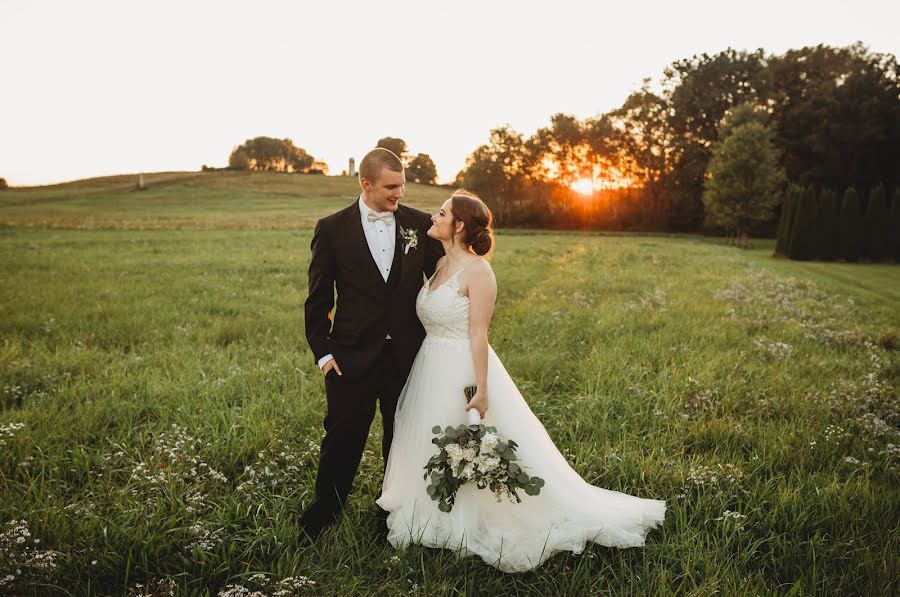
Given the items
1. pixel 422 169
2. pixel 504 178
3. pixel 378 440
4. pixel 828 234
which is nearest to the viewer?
pixel 378 440

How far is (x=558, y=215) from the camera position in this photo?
61.0 m

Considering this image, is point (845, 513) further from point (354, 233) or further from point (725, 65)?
point (725, 65)

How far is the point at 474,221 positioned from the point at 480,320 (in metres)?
0.75

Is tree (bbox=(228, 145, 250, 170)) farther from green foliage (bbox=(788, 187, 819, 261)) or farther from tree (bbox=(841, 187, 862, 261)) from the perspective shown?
tree (bbox=(841, 187, 862, 261))

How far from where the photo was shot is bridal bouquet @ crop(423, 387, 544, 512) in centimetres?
309

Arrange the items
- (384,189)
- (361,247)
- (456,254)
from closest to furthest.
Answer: (384,189) < (361,247) < (456,254)

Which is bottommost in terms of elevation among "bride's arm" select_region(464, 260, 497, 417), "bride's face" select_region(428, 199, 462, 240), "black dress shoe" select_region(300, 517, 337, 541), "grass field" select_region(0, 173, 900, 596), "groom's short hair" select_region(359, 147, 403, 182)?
"black dress shoe" select_region(300, 517, 337, 541)

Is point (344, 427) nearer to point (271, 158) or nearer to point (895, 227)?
point (895, 227)

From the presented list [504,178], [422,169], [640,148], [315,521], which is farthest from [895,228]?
[422,169]

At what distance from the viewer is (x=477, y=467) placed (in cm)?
311

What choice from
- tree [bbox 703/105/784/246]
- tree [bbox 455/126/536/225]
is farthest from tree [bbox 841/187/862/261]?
tree [bbox 455/126/536/225]

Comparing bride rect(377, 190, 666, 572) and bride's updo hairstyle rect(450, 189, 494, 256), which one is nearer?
bride rect(377, 190, 666, 572)

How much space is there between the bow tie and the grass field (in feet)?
7.52

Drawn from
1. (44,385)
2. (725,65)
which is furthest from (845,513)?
(725,65)
